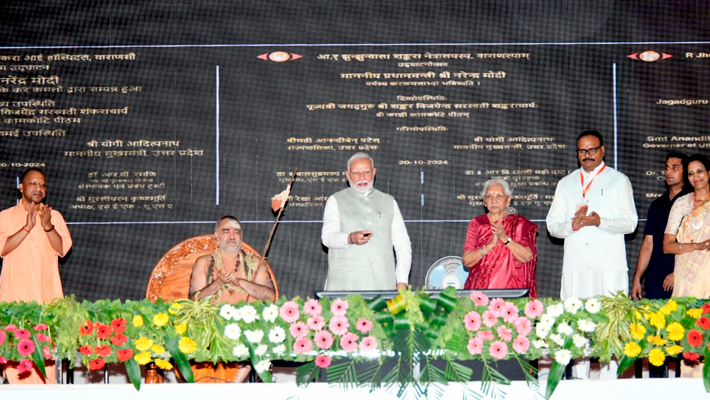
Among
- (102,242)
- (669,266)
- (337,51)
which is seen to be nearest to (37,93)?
(102,242)

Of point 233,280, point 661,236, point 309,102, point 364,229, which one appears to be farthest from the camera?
point 309,102

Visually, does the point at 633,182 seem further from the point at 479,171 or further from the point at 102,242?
the point at 102,242

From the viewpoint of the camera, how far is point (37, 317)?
2.83 m

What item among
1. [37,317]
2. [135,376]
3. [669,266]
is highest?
[669,266]

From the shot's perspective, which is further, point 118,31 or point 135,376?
point 118,31

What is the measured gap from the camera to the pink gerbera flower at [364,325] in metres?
2.73

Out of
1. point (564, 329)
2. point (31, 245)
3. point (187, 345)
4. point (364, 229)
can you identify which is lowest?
point (187, 345)

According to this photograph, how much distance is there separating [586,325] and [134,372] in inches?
63.8

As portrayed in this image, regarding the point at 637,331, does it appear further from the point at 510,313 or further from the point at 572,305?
the point at 510,313

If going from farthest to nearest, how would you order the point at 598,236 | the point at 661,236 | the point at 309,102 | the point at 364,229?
the point at 309,102, the point at 661,236, the point at 598,236, the point at 364,229

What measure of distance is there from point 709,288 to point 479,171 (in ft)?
6.41

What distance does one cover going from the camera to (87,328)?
2.78 m

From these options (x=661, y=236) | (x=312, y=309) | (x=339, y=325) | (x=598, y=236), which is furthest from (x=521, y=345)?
(x=661, y=236)

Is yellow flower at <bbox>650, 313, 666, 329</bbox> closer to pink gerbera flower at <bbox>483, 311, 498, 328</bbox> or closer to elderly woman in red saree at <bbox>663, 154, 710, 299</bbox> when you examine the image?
pink gerbera flower at <bbox>483, 311, 498, 328</bbox>
